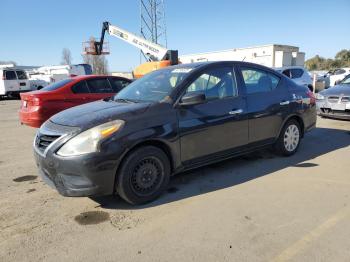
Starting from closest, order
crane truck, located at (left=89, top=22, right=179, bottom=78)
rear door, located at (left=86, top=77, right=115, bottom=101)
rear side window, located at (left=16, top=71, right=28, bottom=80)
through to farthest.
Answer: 1. rear door, located at (left=86, top=77, right=115, bottom=101)
2. crane truck, located at (left=89, top=22, right=179, bottom=78)
3. rear side window, located at (left=16, top=71, right=28, bottom=80)

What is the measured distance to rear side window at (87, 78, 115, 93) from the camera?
27.9 feet

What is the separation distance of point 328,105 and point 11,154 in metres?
7.83

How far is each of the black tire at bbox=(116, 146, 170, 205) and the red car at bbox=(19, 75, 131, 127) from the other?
4493 mm

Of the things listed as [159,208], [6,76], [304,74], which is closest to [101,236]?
[159,208]

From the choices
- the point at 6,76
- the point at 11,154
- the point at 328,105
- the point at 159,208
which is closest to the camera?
the point at 159,208

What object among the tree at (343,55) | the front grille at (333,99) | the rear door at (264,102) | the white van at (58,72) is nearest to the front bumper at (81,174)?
the rear door at (264,102)

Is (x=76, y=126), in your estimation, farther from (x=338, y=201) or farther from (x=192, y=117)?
(x=338, y=201)

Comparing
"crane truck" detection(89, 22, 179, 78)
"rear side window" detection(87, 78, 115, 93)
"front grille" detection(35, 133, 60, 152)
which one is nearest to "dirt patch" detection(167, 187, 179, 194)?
"front grille" detection(35, 133, 60, 152)

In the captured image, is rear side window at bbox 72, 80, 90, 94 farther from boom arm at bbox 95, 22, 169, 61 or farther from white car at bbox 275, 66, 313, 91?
white car at bbox 275, 66, 313, 91

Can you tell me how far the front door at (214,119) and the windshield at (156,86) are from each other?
26 centimetres

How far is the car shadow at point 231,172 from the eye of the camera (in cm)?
426

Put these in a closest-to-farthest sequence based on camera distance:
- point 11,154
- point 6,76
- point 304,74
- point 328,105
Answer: point 11,154 < point 328,105 < point 304,74 < point 6,76

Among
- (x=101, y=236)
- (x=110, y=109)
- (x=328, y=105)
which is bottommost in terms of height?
(x=101, y=236)

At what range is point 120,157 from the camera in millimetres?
3734
